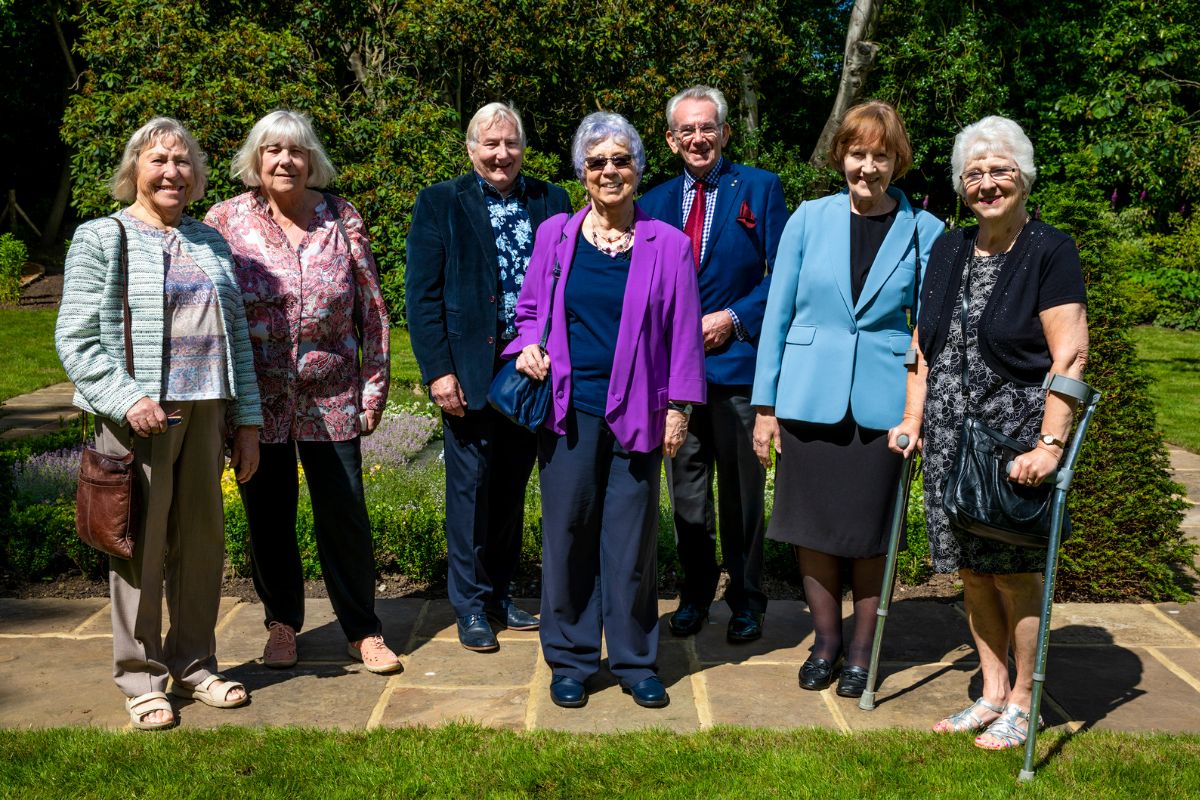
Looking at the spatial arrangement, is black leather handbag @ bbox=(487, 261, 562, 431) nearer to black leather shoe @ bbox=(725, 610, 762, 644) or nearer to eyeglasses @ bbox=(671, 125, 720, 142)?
eyeglasses @ bbox=(671, 125, 720, 142)

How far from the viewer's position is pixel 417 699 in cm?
398

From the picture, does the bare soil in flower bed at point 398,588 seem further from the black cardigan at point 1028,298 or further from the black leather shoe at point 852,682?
the black cardigan at point 1028,298

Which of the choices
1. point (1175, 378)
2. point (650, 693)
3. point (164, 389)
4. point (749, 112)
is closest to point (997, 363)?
point (650, 693)

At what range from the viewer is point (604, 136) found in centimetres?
368

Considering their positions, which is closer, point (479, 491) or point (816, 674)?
point (816, 674)

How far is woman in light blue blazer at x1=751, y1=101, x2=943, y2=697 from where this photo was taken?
387cm

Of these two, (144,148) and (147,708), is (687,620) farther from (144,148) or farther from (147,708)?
(144,148)

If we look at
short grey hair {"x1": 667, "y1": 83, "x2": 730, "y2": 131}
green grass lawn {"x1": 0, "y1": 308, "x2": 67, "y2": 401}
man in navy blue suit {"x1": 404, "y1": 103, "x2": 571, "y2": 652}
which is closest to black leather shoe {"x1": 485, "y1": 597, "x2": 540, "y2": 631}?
man in navy blue suit {"x1": 404, "y1": 103, "x2": 571, "y2": 652}

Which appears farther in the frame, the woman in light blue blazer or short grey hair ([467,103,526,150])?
short grey hair ([467,103,526,150])

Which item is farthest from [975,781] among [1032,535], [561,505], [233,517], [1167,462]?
[233,517]

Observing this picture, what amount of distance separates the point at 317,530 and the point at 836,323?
6.84 feet

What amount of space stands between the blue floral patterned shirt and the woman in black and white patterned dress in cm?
155

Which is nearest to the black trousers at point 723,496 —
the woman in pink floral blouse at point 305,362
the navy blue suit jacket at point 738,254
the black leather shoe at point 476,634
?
the navy blue suit jacket at point 738,254

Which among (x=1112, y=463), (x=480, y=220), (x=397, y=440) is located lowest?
(x=397, y=440)
